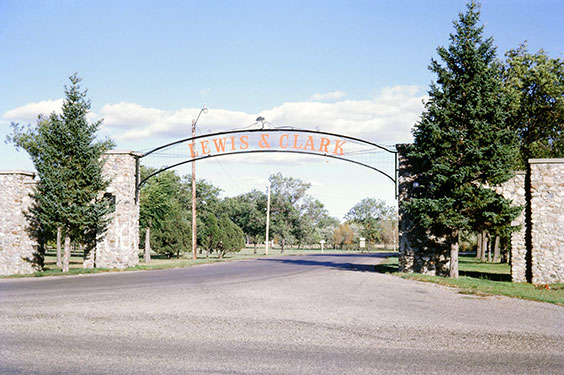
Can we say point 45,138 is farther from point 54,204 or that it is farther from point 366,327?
point 366,327

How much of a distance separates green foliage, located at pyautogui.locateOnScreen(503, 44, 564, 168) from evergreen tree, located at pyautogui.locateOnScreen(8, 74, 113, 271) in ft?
83.0

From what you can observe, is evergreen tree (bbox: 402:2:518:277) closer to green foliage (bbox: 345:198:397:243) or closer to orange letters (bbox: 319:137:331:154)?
orange letters (bbox: 319:137:331:154)

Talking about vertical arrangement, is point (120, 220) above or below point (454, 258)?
above

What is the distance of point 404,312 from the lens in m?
10.6

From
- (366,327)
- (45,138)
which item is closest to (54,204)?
(45,138)

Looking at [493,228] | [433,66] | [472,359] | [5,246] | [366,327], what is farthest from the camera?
[5,246]

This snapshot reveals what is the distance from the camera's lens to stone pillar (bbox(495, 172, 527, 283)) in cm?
1952

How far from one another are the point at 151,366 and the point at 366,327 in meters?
4.21

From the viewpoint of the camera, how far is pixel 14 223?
2144cm

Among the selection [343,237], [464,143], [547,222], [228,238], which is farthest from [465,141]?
[343,237]

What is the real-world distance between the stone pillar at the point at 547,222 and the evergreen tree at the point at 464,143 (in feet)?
4.29

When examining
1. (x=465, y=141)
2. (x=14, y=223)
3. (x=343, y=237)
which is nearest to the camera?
(x=465, y=141)

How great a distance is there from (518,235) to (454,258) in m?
2.70

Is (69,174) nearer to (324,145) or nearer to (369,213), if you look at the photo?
(324,145)
